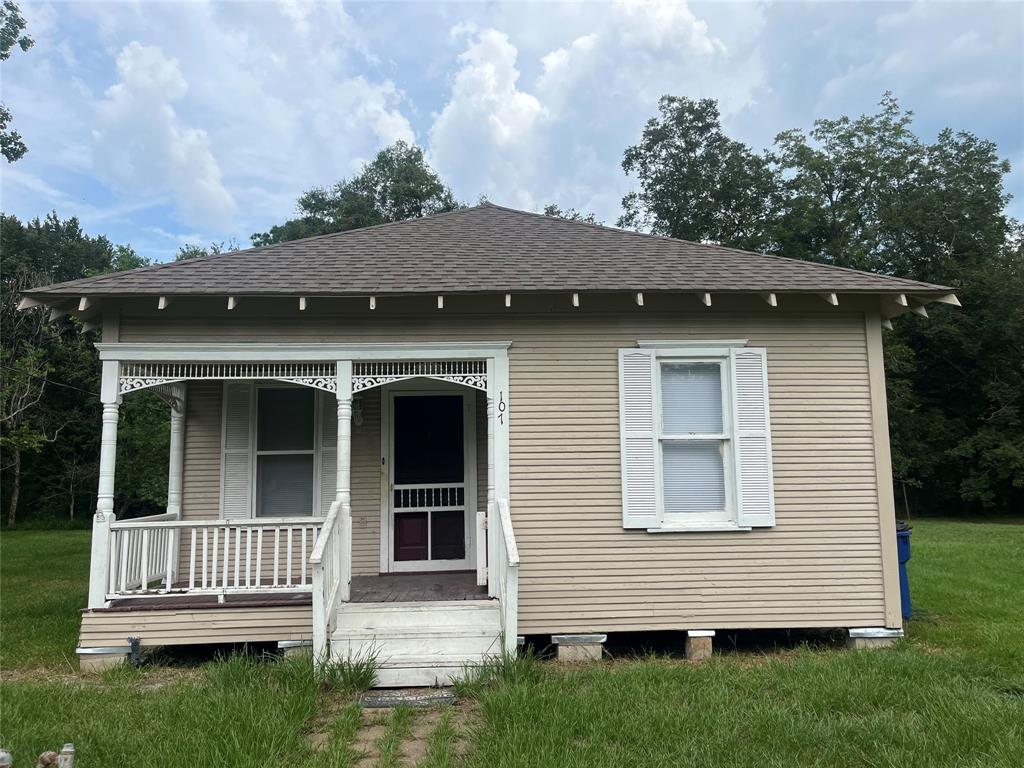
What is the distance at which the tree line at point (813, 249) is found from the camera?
22.3 m

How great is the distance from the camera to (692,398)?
6156 mm

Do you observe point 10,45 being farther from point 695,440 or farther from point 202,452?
point 695,440

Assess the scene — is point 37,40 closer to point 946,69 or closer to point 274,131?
point 274,131

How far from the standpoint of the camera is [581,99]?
1966cm

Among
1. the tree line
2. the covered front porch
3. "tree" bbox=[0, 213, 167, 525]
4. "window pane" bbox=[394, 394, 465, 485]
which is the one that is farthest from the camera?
the tree line

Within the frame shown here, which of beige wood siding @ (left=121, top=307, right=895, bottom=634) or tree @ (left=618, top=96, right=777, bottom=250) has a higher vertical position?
tree @ (left=618, top=96, right=777, bottom=250)

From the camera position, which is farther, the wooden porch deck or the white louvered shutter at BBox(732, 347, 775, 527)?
the white louvered shutter at BBox(732, 347, 775, 527)

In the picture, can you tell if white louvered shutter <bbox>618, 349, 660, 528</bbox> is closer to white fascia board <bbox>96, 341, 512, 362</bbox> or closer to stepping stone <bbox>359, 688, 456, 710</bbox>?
white fascia board <bbox>96, 341, 512, 362</bbox>

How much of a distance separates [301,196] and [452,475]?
27234 mm

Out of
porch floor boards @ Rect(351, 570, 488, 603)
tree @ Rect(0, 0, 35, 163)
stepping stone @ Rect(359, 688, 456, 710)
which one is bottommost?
stepping stone @ Rect(359, 688, 456, 710)

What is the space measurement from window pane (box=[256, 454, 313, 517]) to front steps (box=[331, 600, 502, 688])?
1.78m

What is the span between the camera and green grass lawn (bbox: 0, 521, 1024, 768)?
344 centimetres

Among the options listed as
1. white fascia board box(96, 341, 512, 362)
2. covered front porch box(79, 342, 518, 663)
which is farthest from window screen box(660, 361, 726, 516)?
white fascia board box(96, 341, 512, 362)

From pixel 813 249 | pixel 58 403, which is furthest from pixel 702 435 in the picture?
pixel 58 403
